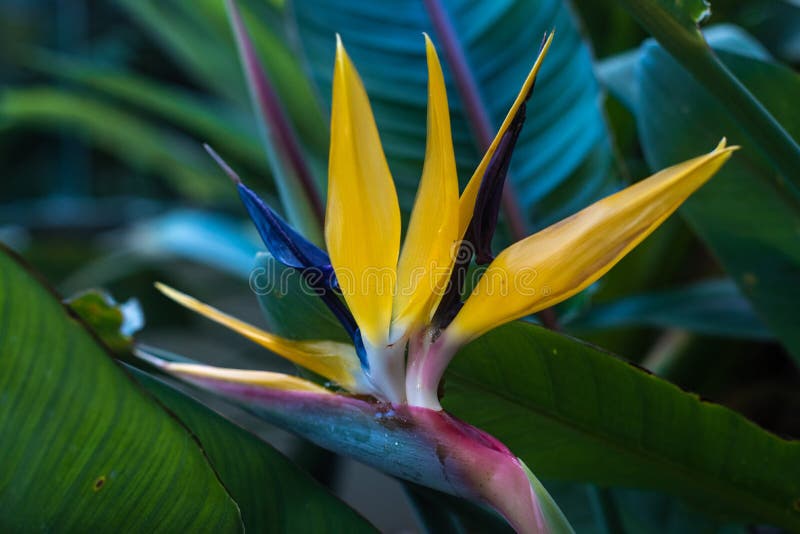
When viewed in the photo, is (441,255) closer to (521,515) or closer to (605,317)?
(521,515)

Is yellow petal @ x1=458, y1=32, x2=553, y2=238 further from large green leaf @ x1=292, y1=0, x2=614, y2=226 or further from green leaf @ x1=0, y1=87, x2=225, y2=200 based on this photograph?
green leaf @ x1=0, y1=87, x2=225, y2=200

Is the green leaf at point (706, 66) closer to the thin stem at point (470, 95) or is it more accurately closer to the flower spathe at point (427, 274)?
the flower spathe at point (427, 274)

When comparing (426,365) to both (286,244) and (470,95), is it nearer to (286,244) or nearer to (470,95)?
(286,244)

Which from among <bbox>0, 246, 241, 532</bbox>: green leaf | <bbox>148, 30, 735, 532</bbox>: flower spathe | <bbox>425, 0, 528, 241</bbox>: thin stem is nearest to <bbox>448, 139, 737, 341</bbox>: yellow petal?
<bbox>148, 30, 735, 532</bbox>: flower spathe

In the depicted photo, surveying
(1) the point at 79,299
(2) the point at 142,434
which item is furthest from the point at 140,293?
(2) the point at 142,434

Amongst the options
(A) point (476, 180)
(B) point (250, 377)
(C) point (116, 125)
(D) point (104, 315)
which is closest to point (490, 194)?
(A) point (476, 180)

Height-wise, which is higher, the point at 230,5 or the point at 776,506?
the point at 230,5

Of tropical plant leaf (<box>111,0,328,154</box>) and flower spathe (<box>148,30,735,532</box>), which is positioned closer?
flower spathe (<box>148,30,735,532</box>)
